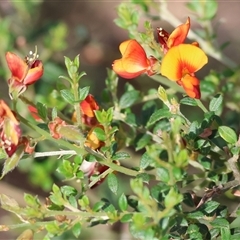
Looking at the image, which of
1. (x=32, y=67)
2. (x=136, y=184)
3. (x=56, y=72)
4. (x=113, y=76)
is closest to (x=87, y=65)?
(x=56, y=72)

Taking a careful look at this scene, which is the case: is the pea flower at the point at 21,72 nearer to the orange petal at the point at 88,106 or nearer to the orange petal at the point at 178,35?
the orange petal at the point at 88,106

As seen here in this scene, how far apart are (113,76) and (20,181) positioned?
3.25 feet

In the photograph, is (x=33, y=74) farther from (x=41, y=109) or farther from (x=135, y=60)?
(x=135, y=60)

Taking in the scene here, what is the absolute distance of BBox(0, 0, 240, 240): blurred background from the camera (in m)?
1.80

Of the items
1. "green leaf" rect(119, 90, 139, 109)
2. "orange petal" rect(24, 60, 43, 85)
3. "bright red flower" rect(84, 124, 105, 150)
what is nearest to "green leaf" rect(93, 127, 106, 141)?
"bright red flower" rect(84, 124, 105, 150)

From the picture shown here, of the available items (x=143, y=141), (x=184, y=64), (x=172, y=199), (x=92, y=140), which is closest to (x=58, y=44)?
(x=143, y=141)

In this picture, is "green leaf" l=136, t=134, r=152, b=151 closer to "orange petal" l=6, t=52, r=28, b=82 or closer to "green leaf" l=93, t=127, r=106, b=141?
"green leaf" l=93, t=127, r=106, b=141

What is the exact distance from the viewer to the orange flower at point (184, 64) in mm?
931

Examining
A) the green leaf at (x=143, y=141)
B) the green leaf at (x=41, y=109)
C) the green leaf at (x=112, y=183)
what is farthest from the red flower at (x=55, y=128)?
the green leaf at (x=143, y=141)

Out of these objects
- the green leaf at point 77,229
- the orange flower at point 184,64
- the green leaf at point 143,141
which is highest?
the orange flower at point 184,64

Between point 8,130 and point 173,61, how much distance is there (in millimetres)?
300

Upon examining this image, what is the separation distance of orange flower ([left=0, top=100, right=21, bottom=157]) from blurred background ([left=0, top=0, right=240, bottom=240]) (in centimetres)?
43

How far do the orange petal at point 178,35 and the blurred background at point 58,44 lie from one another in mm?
451

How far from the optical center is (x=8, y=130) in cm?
89
